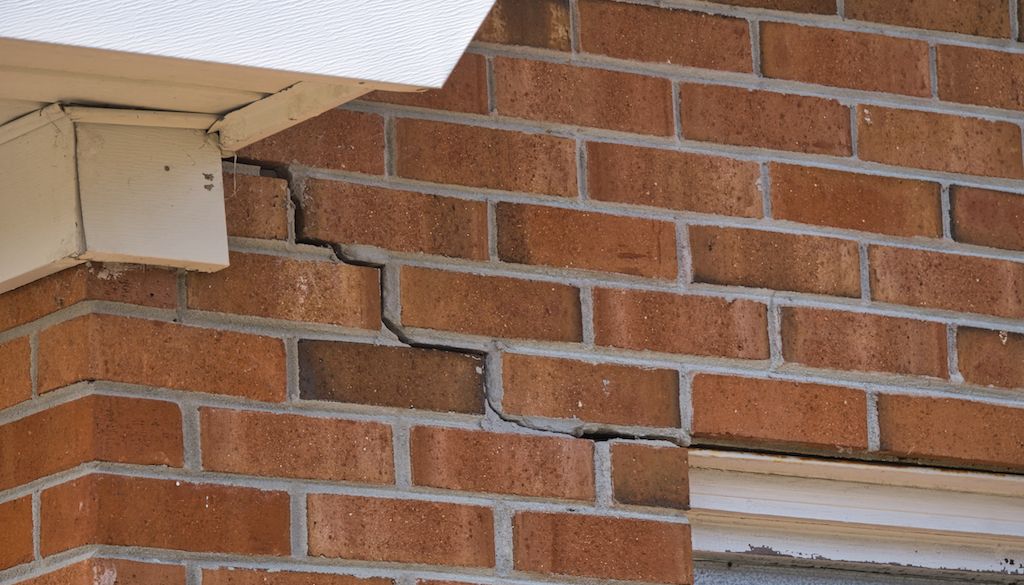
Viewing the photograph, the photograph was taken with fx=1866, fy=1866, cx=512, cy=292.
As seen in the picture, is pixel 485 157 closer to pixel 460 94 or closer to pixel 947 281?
pixel 460 94

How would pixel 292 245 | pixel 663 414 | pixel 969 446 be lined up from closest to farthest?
pixel 292 245
pixel 663 414
pixel 969 446

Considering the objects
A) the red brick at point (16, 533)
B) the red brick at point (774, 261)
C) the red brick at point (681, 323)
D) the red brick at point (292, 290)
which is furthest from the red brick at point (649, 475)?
the red brick at point (16, 533)

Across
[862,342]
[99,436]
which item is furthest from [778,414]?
[99,436]

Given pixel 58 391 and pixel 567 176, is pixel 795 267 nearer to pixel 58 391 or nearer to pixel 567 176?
pixel 567 176

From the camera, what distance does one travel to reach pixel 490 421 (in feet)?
7.48

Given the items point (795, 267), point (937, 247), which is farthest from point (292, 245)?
point (937, 247)

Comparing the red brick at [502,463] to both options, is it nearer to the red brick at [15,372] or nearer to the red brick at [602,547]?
the red brick at [602,547]

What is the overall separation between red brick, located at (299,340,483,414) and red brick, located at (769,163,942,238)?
1.71 feet

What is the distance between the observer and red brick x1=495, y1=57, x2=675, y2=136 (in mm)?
2422

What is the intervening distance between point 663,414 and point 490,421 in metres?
0.24

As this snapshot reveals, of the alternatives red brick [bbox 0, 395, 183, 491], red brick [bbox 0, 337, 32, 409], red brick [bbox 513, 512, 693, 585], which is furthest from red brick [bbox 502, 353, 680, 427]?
red brick [bbox 0, 337, 32, 409]

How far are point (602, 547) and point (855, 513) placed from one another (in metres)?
0.45

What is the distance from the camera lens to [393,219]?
90.5 inches

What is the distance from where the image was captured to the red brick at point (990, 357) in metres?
2.57
